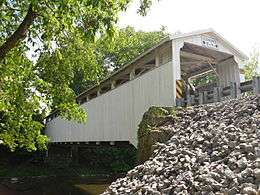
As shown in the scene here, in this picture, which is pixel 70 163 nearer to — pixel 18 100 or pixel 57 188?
pixel 57 188

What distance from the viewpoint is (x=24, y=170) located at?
33.8m

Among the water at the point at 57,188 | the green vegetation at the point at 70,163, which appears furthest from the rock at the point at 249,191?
the green vegetation at the point at 70,163

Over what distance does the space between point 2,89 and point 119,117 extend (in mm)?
6256

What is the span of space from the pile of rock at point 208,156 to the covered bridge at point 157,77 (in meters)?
2.43

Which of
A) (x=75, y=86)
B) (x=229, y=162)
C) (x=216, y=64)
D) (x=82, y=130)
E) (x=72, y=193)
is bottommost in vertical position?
(x=72, y=193)

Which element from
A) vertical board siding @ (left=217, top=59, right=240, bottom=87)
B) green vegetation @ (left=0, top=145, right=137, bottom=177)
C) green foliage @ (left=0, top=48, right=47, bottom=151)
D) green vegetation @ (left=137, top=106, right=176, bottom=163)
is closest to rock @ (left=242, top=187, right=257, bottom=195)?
green vegetation @ (left=137, top=106, right=176, bottom=163)

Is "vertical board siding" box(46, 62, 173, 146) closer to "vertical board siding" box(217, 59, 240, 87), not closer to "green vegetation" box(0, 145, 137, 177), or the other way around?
"vertical board siding" box(217, 59, 240, 87)

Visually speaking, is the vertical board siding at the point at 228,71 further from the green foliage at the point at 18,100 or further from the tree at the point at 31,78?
the green foliage at the point at 18,100

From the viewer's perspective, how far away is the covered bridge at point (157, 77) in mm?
13523

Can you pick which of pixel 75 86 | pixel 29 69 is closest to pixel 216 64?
pixel 29 69

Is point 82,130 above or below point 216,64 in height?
below

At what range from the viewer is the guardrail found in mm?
11475

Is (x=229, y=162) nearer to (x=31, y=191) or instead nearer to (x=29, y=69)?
(x=29, y=69)

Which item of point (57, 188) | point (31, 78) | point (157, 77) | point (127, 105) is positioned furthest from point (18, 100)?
point (57, 188)
